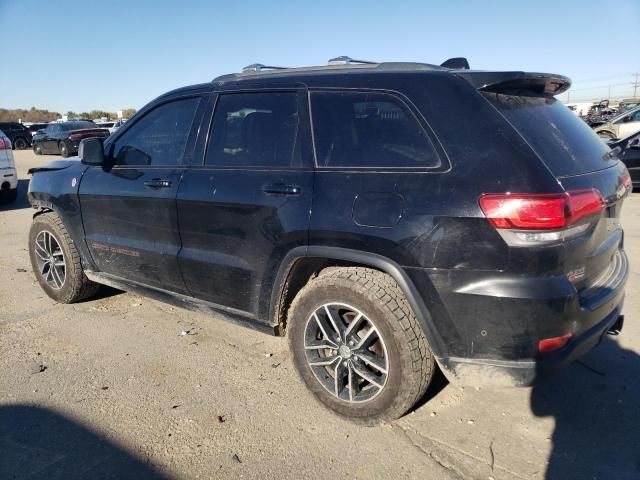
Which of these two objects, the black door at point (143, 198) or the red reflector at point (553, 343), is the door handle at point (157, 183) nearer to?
the black door at point (143, 198)

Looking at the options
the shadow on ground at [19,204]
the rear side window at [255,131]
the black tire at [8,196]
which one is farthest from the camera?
the black tire at [8,196]

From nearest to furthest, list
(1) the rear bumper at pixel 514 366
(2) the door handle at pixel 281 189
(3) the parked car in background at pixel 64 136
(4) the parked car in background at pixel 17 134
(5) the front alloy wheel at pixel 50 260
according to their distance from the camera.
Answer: (1) the rear bumper at pixel 514 366, (2) the door handle at pixel 281 189, (5) the front alloy wheel at pixel 50 260, (3) the parked car in background at pixel 64 136, (4) the parked car in background at pixel 17 134

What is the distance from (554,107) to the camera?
2.83 m

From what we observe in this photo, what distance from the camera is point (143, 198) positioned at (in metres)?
3.66

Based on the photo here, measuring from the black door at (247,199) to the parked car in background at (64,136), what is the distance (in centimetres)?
2165

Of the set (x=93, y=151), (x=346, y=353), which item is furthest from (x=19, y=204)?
(x=346, y=353)

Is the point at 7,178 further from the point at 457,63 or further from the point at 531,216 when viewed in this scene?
the point at 531,216

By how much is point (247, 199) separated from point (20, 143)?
35.1 m

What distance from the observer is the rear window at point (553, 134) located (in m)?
2.39

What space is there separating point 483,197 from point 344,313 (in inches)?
40.1

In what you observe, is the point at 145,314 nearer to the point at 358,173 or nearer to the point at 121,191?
the point at 121,191

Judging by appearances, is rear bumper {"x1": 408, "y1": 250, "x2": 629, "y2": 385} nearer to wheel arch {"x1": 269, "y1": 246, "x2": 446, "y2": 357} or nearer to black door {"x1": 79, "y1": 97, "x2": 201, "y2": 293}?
wheel arch {"x1": 269, "y1": 246, "x2": 446, "y2": 357}

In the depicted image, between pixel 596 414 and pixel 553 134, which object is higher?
pixel 553 134

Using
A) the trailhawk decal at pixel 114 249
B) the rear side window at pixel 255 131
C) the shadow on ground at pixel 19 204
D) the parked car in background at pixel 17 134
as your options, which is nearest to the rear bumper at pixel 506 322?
the rear side window at pixel 255 131
